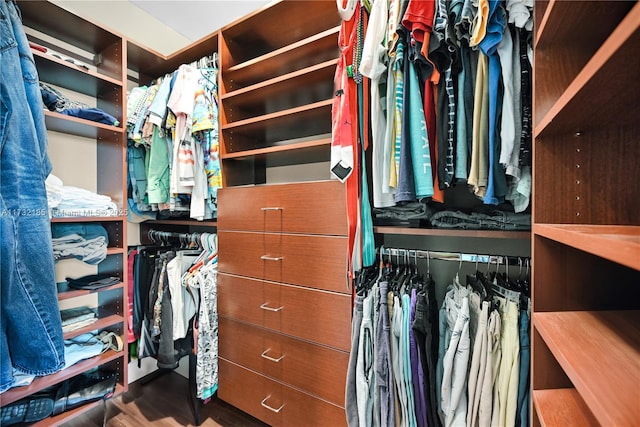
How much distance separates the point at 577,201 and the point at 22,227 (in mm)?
1880

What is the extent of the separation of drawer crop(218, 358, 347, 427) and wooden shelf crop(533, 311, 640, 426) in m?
0.95

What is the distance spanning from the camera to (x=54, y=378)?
1301mm

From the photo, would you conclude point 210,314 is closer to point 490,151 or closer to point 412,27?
point 490,151

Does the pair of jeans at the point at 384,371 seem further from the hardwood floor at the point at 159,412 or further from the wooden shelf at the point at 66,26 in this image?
the wooden shelf at the point at 66,26

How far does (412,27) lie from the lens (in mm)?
937

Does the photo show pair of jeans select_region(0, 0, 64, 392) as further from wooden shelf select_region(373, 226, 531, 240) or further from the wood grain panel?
the wood grain panel

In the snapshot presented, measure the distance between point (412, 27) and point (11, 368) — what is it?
200cm

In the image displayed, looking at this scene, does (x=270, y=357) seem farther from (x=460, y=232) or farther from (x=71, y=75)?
(x=71, y=75)

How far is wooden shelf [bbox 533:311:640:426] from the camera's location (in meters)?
0.34

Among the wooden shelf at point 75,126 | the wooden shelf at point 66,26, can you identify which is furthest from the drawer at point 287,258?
the wooden shelf at point 66,26

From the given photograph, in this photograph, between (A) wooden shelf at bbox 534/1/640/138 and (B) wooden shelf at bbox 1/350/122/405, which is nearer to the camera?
(A) wooden shelf at bbox 534/1/640/138

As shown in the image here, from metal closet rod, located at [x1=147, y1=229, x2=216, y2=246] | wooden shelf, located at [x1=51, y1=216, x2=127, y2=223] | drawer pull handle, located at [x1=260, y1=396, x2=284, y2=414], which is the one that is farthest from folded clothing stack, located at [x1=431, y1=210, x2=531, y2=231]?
wooden shelf, located at [x1=51, y1=216, x2=127, y2=223]

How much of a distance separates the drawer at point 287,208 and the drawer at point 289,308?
286 mm

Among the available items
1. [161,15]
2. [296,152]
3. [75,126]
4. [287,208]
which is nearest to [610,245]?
[287,208]
